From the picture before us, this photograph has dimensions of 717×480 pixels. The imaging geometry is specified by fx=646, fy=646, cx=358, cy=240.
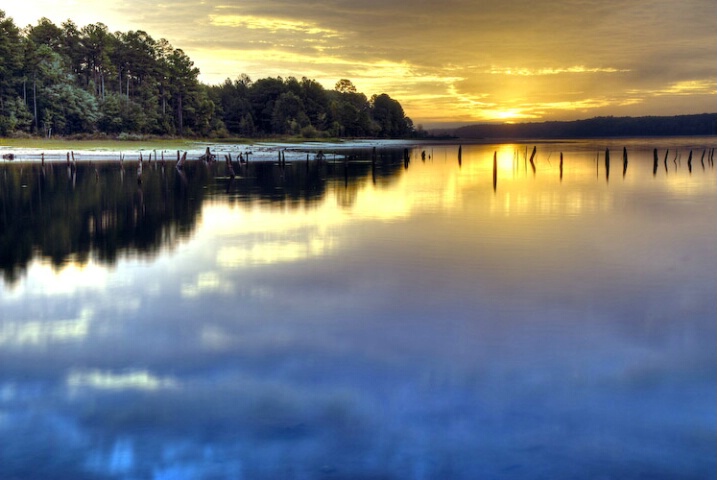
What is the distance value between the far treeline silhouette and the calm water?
86.8 metres

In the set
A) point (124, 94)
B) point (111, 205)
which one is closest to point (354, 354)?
point (111, 205)

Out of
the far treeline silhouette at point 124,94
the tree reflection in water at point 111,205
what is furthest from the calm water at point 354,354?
the far treeline silhouette at point 124,94

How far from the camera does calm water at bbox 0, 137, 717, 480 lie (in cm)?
777

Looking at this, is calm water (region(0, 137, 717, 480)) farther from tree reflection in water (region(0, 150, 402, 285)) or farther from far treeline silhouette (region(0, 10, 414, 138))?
far treeline silhouette (region(0, 10, 414, 138))

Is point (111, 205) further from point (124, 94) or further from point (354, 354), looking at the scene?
point (124, 94)

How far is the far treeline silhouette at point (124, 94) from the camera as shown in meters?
101

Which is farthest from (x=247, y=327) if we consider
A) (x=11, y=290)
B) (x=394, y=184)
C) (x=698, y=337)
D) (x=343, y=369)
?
(x=394, y=184)

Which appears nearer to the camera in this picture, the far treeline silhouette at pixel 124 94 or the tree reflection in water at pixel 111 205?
the tree reflection in water at pixel 111 205

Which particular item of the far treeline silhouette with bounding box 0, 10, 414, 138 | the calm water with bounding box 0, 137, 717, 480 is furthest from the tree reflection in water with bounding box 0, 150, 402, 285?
the far treeline silhouette with bounding box 0, 10, 414, 138

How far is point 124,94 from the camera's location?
133m

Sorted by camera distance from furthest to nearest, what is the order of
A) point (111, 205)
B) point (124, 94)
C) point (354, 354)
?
point (124, 94)
point (111, 205)
point (354, 354)

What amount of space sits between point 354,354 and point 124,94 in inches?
5309

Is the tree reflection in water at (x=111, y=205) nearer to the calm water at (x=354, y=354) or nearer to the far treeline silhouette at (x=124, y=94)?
the calm water at (x=354, y=354)

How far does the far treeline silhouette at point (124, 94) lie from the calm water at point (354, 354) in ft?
285
